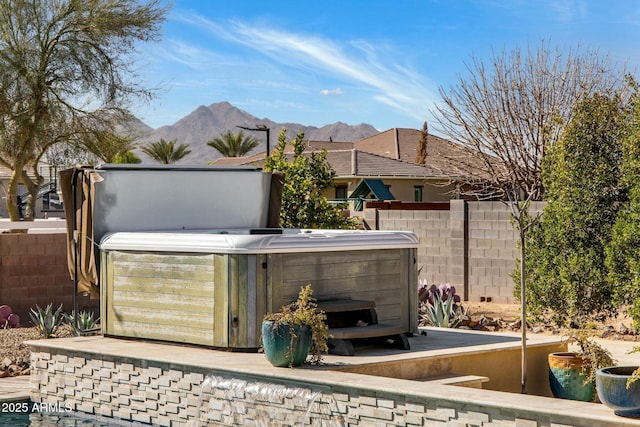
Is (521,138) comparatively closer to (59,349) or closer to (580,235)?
(580,235)

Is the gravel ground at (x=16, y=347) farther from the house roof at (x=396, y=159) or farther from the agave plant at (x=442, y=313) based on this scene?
the house roof at (x=396, y=159)

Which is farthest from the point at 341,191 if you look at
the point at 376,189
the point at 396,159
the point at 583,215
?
the point at 583,215

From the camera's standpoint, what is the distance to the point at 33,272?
54.7 ft

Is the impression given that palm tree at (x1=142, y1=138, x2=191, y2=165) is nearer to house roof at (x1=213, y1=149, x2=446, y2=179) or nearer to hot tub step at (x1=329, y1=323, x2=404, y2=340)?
house roof at (x1=213, y1=149, x2=446, y2=179)

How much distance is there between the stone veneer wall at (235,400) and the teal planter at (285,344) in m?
0.31

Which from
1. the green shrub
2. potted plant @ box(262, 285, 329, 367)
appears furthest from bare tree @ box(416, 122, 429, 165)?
potted plant @ box(262, 285, 329, 367)

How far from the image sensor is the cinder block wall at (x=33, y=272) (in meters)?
16.5

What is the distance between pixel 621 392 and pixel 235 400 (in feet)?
10.9

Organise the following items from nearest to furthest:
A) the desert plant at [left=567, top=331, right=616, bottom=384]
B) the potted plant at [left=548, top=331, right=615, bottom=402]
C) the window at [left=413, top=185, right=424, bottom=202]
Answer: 1. the desert plant at [left=567, top=331, right=616, bottom=384]
2. the potted plant at [left=548, top=331, right=615, bottom=402]
3. the window at [left=413, top=185, right=424, bottom=202]

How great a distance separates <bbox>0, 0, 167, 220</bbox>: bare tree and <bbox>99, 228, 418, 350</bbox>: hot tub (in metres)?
17.6

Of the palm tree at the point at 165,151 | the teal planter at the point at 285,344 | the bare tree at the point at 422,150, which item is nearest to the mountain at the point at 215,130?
the palm tree at the point at 165,151

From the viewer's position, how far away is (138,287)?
1083 centimetres

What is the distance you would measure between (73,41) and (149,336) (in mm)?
18820

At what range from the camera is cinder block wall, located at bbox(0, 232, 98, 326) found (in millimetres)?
16453
